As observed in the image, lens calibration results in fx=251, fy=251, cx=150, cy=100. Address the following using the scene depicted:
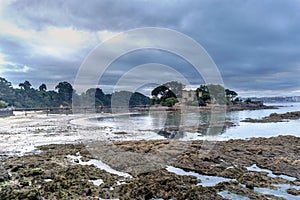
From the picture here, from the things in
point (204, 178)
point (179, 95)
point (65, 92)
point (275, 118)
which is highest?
point (65, 92)

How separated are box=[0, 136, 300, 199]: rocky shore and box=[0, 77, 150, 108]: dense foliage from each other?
66720 mm

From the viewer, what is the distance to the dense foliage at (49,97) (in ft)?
269

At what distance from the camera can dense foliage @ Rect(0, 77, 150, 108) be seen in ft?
269

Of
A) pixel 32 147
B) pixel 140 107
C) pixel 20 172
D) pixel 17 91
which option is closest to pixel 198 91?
pixel 140 107

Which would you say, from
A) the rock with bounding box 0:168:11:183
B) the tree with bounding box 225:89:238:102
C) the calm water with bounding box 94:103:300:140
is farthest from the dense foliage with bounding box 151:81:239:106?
the rock with bounding box 0:168:11:183

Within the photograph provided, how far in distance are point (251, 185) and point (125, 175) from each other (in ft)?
14.7

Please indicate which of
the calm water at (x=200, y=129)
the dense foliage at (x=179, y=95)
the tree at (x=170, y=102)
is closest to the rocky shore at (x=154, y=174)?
the calm water at (x=200, y=129)

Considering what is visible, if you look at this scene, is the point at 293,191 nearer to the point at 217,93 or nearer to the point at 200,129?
the point at 200,129

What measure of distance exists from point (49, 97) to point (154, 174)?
91.7m

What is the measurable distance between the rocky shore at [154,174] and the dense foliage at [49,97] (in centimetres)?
6672

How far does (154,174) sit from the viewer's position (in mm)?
9625

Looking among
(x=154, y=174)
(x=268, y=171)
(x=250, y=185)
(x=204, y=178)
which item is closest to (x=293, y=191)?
(x=250, y=185)

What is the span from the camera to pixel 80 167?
10406 mm

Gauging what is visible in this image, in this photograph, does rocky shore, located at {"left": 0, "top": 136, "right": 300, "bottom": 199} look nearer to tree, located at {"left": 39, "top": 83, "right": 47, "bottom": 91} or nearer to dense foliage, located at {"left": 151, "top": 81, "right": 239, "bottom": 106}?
dense foliage, located at {"left": 151, "top": 81, "right": 239, "bottom": 106}
